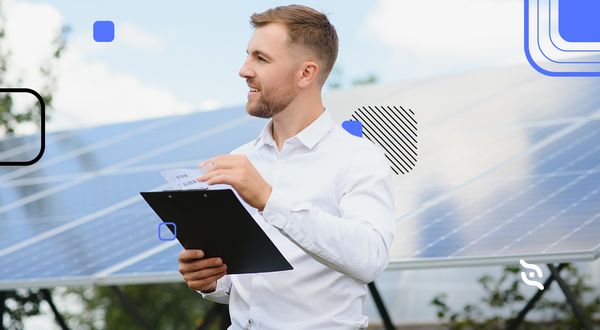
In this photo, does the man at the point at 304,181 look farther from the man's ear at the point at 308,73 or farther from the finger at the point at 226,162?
the finger at the point at 226,162

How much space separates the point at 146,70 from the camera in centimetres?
2253

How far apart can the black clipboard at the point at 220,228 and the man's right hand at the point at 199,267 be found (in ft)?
0.06

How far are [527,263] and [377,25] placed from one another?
2269cm

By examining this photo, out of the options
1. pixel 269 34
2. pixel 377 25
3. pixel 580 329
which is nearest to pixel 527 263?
pixel 269 34

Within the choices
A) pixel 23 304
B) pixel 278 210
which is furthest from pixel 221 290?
pixel 23 304

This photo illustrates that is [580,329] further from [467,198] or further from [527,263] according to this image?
[527,263]

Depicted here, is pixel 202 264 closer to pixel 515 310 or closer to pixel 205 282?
pixel 205 282

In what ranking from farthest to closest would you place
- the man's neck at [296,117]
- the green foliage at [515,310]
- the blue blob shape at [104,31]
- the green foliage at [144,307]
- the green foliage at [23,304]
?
1. the green foliage at [144,307]
2. the green foliage at [23,304]
3. the green foliage at [515,310]
4. the blue blob shape at [104,31]
5. the man's neck at [296,117]

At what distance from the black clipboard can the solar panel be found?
2424 millimetres

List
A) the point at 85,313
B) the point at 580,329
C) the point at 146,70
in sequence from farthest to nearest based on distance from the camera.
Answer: the point at 146,70 → the point at 85,313 → the point at 580,329

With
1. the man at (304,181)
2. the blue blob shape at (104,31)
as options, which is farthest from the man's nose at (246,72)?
the blue blob shape at (104,31)

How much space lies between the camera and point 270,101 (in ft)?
10.4

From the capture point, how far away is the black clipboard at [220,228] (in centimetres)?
288

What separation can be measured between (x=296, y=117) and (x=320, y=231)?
567 mm
